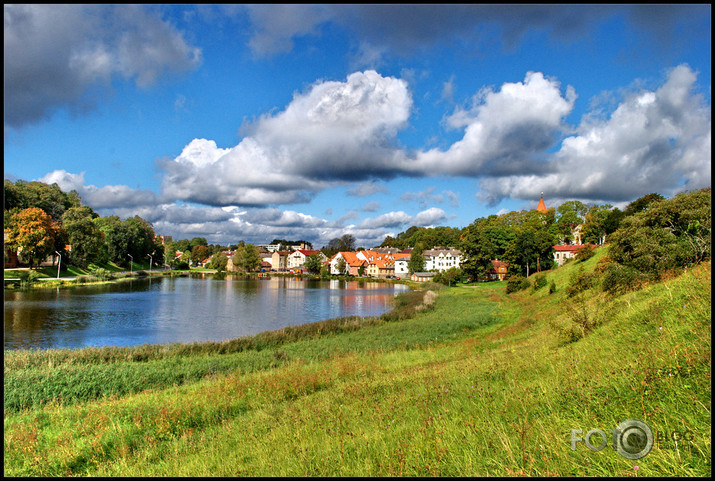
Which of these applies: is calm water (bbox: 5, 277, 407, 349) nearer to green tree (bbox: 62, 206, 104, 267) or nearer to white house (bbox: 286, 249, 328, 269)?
green tree (bbox: 62, 206, 104, 267)

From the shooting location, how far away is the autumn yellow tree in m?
53.0

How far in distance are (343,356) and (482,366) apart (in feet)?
27.1

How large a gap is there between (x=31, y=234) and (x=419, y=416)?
66.4m

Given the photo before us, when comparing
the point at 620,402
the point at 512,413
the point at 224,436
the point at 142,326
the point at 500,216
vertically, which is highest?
the point at 500,216

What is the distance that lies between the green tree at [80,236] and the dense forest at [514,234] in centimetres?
14

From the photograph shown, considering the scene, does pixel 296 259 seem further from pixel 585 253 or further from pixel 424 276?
pixel 585 253

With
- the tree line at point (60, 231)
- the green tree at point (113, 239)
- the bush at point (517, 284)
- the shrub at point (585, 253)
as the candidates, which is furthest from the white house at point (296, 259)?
the shrub at point (585, 253)

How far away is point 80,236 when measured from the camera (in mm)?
66875

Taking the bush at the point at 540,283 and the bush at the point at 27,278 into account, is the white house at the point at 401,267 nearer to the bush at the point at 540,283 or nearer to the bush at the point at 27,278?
the bush at the point at 540,283

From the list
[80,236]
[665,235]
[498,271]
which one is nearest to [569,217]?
[498,271]

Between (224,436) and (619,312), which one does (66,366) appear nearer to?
(224,436)

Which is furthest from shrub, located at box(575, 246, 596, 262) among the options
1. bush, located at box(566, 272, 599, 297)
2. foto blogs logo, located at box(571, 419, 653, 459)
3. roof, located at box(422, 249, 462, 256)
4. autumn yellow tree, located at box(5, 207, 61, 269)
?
autumn yellow tree, located at box(5, 207, 61, 269)

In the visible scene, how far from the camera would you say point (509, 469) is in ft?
12.5

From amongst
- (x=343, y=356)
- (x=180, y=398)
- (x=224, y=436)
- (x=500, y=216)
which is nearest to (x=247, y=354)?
(x=343, y=356)
